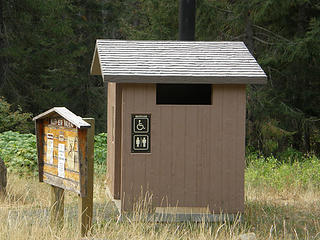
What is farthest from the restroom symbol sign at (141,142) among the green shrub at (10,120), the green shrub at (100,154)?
the green shrub at (10,120)

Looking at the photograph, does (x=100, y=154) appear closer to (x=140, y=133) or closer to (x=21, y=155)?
(x=21, y=155)

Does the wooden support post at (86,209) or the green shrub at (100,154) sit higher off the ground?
the wooden support post at (86,209)

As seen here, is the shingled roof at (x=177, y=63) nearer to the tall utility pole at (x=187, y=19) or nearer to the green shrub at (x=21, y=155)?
the tall utility pole at (x=187, y=19)

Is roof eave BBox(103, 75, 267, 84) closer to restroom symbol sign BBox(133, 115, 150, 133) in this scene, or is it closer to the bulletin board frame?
restroom symbol sign BBox(133, 115, 150, 133)

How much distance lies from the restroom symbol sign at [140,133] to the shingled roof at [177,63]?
513 millimetres

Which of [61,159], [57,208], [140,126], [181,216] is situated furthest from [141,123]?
[61,159]

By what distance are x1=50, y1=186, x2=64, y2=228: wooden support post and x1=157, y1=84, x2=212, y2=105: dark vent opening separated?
3.79m

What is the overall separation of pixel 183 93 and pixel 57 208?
4047 millimetres

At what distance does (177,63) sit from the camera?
8.25 meters

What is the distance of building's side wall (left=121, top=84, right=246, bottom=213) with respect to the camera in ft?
25.9

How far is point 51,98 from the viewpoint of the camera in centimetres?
2072

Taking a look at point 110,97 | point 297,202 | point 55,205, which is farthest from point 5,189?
point 297,202

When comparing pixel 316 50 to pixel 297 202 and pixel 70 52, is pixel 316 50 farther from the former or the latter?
pixel 70 52

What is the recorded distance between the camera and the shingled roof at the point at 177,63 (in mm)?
7828
